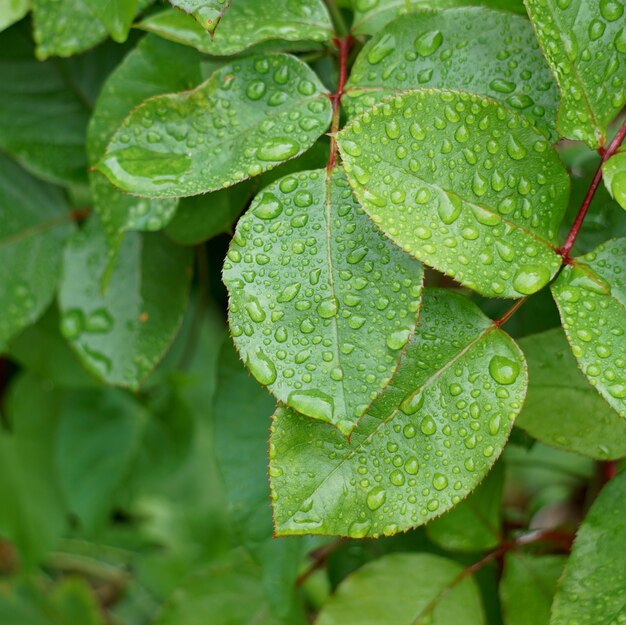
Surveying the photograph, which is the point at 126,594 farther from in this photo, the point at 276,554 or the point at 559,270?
the point at 559,270

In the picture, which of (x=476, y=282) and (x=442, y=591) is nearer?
(x=476, y=282)

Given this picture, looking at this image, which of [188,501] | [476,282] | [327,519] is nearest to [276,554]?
[327,519]

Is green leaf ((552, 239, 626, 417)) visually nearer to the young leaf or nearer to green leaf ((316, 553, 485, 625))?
the young leaf

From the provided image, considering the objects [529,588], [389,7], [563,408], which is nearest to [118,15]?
[389,7]

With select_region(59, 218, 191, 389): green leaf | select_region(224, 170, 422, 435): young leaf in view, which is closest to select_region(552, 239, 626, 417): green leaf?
select_region(224, 170, 422, 435): young leaf

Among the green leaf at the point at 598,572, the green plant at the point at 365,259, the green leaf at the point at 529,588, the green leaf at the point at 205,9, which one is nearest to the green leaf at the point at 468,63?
the green plant at the point at 365,259

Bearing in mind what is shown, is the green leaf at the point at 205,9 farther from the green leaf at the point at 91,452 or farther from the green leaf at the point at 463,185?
the green leaf at the point at 91,452
